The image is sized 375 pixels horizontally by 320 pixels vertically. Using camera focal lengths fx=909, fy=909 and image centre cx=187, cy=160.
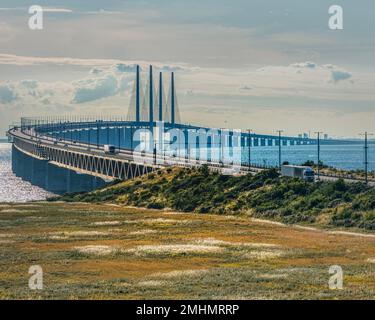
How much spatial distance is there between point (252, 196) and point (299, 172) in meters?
11.1

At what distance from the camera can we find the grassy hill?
275 feet

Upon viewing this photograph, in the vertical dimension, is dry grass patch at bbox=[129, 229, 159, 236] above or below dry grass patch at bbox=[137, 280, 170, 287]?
below

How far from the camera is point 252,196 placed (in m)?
98.6

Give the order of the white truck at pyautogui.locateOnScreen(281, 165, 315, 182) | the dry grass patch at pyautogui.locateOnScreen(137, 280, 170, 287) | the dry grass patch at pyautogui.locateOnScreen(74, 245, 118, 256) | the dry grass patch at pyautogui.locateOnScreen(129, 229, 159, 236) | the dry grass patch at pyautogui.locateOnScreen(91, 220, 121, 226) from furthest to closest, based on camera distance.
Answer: the white truck at pyautogui.locateOnScreen(281, 165, 315, 182), the dry grass patch at pyautogui.locateOnScreen(91, 220, 121, 226), the dry grass patch at pyautogui.locateOnScreen(129, 229, 159, 236), the dry grass patch at pyautogui.locateOnScreen(74, 245, 118, 256), the dry grass patch at pyautogui.locateOnScreen(137, 280, 170, 287)

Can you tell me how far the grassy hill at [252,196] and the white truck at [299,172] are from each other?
148cm

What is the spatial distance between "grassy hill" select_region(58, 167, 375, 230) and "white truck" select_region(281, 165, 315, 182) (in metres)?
1.48

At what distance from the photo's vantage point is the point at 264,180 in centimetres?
10688

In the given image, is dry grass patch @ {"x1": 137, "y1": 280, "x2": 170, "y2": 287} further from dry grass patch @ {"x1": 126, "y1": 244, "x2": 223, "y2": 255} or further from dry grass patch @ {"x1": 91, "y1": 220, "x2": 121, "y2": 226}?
dry grass patch @ {"x1": 91, "y1": 220, "x2": 121, "y2": 226}

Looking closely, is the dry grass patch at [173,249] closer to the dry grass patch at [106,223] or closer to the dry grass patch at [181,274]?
the dry grass patch at [181,274]

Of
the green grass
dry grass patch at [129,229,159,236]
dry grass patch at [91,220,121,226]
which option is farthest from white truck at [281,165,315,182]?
dry grass patch at [129,229,159,236]
